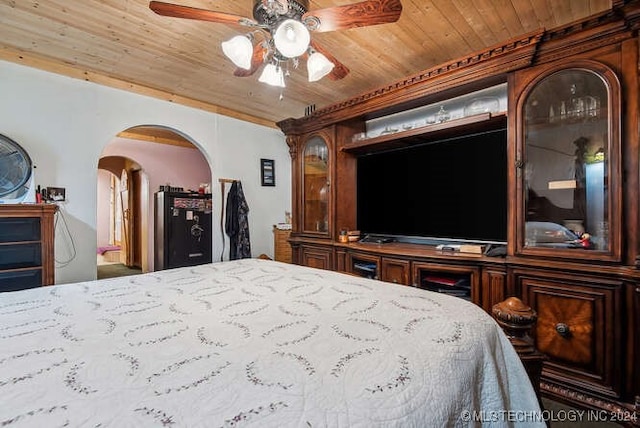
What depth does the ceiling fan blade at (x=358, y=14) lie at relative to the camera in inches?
51.4

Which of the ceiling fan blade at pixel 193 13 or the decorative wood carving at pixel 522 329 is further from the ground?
the ceiling fan blade at pixel 193 13

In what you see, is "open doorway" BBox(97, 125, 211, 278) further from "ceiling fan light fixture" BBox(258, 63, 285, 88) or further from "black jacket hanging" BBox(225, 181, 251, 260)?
"ceiling fan light fixture" BBox(258, 63, 285, 88)

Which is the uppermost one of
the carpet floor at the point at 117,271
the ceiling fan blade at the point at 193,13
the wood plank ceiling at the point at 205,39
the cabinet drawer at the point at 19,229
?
the wood plank ceiling at the point at 205,39

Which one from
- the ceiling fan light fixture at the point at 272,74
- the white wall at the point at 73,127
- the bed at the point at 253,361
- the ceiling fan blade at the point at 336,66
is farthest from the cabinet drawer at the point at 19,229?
the ceiling fan blade at the point at 336,66

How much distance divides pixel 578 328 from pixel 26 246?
3.73 m

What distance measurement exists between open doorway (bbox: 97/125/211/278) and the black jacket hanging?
4.66 feet

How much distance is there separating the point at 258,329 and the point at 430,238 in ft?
7.14

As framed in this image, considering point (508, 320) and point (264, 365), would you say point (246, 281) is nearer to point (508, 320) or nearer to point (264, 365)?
point (264, 365)

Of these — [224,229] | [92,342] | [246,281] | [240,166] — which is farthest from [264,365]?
[240,166]

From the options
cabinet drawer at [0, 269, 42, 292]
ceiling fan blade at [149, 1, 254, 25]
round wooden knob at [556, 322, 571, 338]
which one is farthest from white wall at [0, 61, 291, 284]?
round wooden knob at [556, 322, 571, 338]

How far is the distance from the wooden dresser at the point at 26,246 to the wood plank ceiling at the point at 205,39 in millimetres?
1272

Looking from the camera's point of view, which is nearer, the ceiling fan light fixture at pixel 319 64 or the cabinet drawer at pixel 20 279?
the ceiling fan light fixture at pixel 319 64

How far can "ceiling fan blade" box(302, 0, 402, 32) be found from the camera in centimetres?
130

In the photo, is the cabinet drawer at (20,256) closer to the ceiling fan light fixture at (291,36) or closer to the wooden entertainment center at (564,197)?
the ceiling fan light fixture at (291,36)
